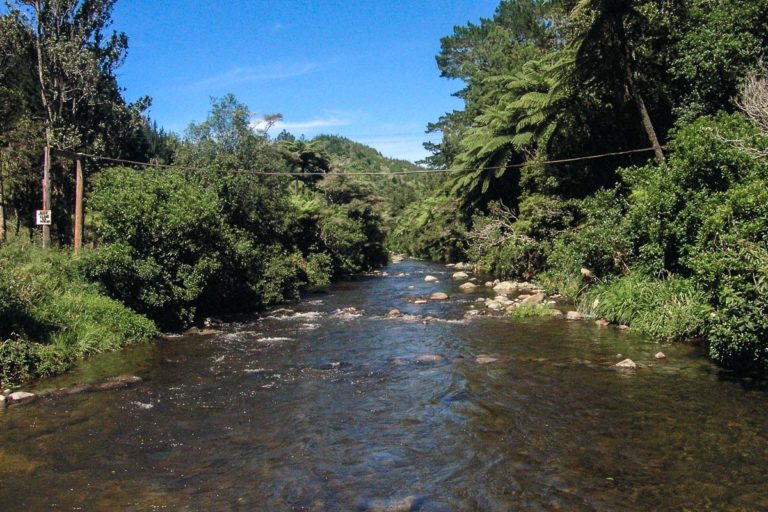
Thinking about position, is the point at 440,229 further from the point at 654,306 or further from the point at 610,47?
the point at 654,306

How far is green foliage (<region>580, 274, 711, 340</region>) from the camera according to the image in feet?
38.5

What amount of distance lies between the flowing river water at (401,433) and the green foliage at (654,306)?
521 millimetres

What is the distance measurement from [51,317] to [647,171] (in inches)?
604

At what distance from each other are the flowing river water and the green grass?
0.59 metres

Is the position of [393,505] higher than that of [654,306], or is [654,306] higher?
[654,306]

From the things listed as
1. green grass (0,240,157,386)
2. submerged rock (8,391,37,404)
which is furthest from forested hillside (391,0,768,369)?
green grass (0,240,157,386)

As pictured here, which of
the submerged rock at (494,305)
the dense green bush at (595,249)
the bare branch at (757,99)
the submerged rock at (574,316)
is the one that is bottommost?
the submerged rock at (494,305)

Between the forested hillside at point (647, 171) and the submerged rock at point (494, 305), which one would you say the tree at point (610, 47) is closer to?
the forested hillside at point (647, 171)

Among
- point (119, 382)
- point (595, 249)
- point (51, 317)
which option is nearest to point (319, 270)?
point (595, 249)

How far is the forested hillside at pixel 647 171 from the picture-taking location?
9.45 metres

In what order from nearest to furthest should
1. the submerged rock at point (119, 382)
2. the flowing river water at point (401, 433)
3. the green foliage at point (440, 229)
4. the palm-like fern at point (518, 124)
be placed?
the flowing river water at point (401, 433)
the submerged rock at point (119, 382)
the palm-like fern at point (518, 124)
the green foliage at point (440, 229)

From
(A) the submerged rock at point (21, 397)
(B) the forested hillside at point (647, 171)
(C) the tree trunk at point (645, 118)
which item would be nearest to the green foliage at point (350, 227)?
(B) the forested hillside at point (647, 171)

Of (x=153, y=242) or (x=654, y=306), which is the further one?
(x=153, y=242)

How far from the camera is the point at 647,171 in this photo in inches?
583
